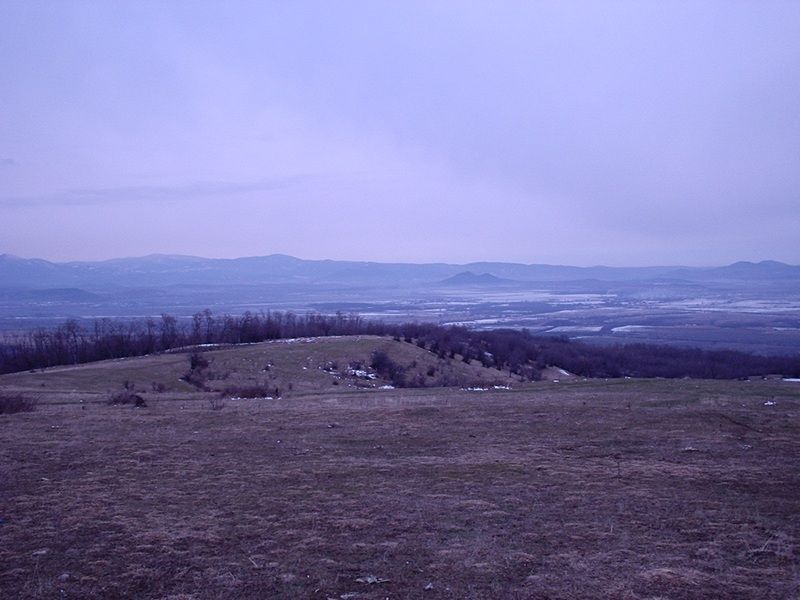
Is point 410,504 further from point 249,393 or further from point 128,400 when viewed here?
point 249,393

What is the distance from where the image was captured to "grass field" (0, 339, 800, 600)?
7547 millimetres

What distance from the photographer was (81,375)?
40.8 metres

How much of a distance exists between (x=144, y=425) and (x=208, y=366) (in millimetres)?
29506

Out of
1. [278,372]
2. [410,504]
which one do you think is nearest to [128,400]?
[410,504]

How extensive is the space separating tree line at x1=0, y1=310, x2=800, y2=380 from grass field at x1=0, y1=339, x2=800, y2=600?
35740mm

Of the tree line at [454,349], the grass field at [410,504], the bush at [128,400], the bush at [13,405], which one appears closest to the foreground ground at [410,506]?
the grass field at [410,504]

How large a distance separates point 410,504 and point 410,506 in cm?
11

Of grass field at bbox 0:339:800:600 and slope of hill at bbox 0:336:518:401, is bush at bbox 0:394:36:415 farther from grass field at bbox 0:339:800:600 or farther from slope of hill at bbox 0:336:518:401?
slope of hill at bbox 0:336:518:401

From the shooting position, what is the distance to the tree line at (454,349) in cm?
5511

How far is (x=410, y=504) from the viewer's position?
34.3 feet

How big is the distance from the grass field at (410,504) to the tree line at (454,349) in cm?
3574

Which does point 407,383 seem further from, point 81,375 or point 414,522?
point 414,522

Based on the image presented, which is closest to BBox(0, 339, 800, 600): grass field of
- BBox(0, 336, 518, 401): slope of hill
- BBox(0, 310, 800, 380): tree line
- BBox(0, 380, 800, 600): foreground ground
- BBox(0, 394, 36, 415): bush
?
BBox(0, 380, 800, 600): foreground ground

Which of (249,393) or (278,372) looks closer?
(249,393)
